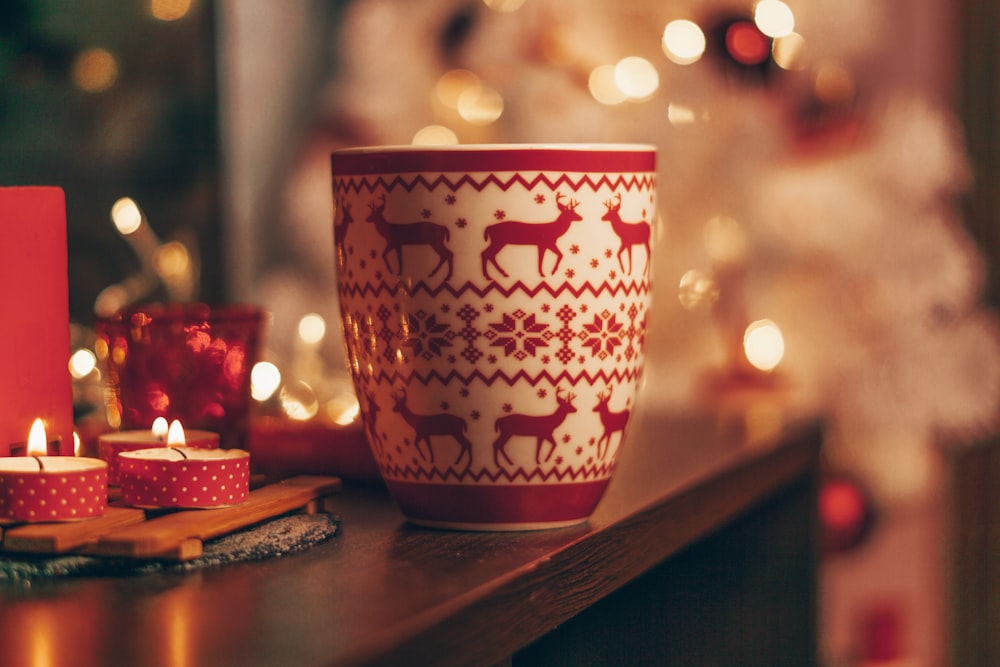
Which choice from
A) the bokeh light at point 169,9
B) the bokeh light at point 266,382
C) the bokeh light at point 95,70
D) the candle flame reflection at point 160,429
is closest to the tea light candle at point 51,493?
the candle flame reflection at point 160,429

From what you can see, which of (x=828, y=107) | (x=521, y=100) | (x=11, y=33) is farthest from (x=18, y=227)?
(x=828, y=107)

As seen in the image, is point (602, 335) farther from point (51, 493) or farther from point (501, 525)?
point (51, 493)

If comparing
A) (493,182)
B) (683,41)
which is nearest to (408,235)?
(493,182)

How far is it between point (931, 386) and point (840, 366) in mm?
112

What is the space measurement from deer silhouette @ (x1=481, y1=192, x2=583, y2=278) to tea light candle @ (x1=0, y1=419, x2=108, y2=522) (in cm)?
18

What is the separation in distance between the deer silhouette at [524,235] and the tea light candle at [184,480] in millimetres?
135

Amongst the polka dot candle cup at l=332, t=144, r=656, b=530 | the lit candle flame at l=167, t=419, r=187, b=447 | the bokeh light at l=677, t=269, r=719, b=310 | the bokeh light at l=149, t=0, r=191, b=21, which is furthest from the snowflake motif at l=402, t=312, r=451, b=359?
the bokeh light at l=149, t=0, r=191, b=21

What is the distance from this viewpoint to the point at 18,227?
53 cm

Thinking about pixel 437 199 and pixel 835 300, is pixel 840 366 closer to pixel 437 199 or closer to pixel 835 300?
pixel 835 300

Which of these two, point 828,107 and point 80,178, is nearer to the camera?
point 80,178

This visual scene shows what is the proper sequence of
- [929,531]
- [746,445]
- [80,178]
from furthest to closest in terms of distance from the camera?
[929,531], [80,178], [746,445]

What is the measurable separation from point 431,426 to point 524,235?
0.09 metres

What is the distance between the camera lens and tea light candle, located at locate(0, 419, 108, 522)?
1.50 ft

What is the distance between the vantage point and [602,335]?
Result: 51 centimetres
